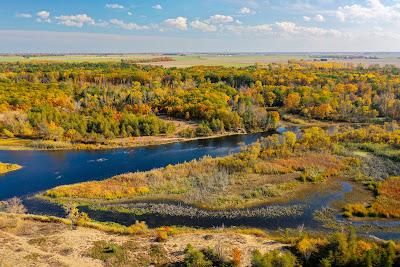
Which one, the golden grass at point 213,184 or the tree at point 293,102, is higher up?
the tree at point 293,102

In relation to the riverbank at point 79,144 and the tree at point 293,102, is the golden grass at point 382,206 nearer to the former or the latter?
the riverbank at point 79,144

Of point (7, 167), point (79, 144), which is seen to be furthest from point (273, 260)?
point (79, 144)

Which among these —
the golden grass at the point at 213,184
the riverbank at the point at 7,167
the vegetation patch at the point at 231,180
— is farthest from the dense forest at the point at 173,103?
the golden grass at the point at 213,184

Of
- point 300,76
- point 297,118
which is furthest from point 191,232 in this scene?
point 300,76

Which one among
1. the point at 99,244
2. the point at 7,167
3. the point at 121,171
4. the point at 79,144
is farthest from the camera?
the point at 79,144

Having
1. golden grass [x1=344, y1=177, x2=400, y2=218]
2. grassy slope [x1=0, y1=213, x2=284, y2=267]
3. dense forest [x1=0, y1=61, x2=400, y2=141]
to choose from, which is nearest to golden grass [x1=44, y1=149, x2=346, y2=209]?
golden grass [x1=344, y1=177, x2=400, y2=218]

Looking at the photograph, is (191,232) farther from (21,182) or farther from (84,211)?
(21,182)

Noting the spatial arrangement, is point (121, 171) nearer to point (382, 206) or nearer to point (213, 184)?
point (213, 184)

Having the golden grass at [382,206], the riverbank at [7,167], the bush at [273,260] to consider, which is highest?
the bush at [273,260]
